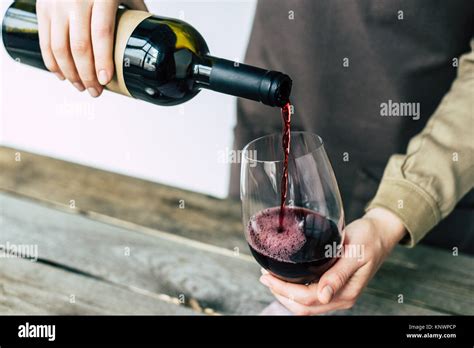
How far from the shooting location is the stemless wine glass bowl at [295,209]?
83 centimetres

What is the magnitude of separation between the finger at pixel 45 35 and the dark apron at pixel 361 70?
56 centimetres

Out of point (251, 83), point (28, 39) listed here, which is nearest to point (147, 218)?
point (28, 39)

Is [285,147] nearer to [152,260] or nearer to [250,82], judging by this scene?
[250,82]

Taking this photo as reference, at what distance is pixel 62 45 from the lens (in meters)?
0.97

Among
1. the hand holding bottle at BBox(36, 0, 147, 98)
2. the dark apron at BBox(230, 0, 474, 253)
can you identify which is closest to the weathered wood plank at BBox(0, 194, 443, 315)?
the hand holding bottle at BBox(36, 0, 147, 98)

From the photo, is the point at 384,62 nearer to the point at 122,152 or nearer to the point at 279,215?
the point at 279,215

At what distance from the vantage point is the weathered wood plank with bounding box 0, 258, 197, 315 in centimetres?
97

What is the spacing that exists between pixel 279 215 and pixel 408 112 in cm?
59

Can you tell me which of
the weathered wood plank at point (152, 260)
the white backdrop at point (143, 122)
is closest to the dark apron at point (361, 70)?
the weathered wood plank at point (152, 260)

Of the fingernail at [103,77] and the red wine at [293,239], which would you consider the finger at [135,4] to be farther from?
the red wine at [293,239]

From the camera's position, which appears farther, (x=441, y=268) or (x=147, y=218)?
(x=147, y=218)

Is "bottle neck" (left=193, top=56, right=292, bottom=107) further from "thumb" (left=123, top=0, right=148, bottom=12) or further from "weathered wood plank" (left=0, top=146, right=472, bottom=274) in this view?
"weathered wood plank" (left=0, top=146, right=472, bottom=274)
